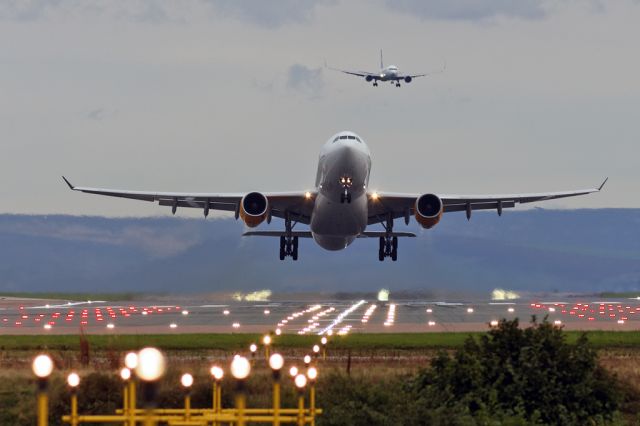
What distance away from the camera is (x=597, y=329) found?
132 feet

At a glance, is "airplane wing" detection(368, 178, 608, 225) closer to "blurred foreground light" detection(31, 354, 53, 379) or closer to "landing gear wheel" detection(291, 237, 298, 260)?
"landing gear wheel" detection(291, 237, 298, 260)

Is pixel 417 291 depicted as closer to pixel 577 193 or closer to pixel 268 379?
pixel 577 193

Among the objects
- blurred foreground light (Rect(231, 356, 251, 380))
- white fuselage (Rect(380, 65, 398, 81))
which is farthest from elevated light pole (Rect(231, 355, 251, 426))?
white fuselage (Rect(380, 65, 398, 81))

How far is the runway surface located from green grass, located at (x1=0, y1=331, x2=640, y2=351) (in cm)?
268

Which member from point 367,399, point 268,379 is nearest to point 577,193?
point 268,379

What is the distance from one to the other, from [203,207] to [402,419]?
37.4 metres

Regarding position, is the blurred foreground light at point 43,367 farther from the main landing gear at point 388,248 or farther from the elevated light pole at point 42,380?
the main landing gear at point 388,248

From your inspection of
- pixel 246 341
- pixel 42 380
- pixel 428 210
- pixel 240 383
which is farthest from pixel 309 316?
pixel 42 380

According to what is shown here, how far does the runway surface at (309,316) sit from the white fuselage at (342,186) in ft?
12.3

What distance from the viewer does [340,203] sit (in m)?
44.5

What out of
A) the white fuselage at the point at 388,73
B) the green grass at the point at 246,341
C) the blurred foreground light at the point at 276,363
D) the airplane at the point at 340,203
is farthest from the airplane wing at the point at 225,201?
the white fuselage at the point at 388,73

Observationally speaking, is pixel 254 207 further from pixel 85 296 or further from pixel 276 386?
pixel 276 386

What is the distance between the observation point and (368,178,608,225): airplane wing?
49781 millimetres

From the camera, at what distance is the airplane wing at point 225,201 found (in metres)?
49.4
